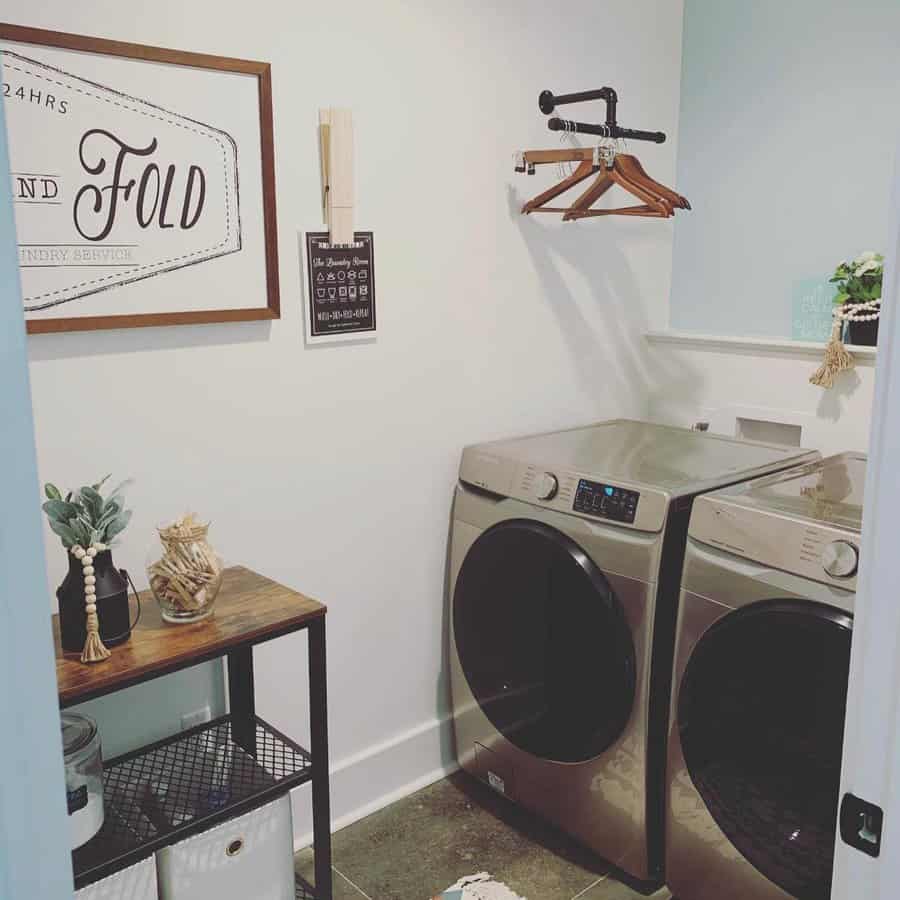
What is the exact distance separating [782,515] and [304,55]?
1380 mm

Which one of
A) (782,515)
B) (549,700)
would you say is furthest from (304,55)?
(549,700)

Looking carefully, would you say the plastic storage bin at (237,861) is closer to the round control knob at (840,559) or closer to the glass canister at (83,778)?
the glass canister at (83,778)

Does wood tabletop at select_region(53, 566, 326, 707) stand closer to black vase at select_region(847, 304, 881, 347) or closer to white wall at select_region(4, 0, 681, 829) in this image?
white wall at select_region(4, 0, 681, 829)

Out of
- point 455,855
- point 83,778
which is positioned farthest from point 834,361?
point 83,778

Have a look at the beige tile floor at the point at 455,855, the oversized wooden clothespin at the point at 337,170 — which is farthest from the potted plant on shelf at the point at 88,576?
the beige tile floor at the point at 455,855

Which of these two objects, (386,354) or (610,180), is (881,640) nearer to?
(386,354)

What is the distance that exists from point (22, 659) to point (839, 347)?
228 cm

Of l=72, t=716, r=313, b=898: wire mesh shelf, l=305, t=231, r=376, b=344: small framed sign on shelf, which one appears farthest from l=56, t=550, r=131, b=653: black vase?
l=305, t=231, r=376, b=344: small framed sign on shelf

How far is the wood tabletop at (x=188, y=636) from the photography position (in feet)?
5.05

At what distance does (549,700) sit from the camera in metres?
2.25

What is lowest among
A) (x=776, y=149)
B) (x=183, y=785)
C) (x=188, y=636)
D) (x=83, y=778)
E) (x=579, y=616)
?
(x=183, y=785)

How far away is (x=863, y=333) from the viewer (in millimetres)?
2430

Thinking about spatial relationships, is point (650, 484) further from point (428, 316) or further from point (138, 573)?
point (138, 573)

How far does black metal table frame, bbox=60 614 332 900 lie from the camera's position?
5.96 ft
